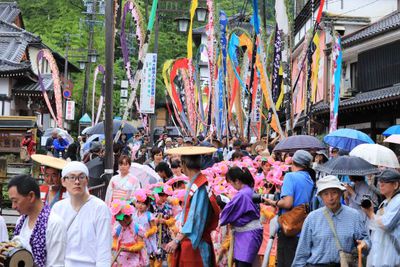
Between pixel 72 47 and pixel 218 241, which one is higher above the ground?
pixel 72 47

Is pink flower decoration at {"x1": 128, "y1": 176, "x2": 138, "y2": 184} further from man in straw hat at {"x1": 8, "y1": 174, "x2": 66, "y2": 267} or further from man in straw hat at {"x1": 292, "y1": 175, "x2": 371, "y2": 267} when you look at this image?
man in straw hat at {"x1": 8, "y1": 174, "x2": 66, "y2": 267}

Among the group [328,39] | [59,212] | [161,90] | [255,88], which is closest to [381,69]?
[255,88]

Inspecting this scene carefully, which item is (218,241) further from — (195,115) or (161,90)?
(161,90)

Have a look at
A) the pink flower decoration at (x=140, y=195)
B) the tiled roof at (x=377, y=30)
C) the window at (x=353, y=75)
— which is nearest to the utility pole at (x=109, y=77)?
the pink flower decoration at (x=140, y=195)

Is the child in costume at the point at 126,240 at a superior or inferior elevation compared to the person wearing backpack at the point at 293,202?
inferior

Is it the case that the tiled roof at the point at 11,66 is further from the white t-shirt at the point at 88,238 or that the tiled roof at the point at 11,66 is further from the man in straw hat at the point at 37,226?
the man in straw hat at the point at 37,226

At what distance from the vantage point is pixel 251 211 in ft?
32.2

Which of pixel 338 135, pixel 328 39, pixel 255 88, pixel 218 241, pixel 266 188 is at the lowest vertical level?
pixel 218 241

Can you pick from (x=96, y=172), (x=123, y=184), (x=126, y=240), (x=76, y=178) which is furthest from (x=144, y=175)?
(x=76, y=178)

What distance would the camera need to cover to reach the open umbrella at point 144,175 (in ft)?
42.1

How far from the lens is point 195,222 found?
843 centimetres

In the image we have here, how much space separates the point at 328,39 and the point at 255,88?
40.4ft

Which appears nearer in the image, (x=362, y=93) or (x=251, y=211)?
(x=251, y=211)

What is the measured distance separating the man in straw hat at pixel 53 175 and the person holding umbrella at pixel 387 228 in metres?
3.12
